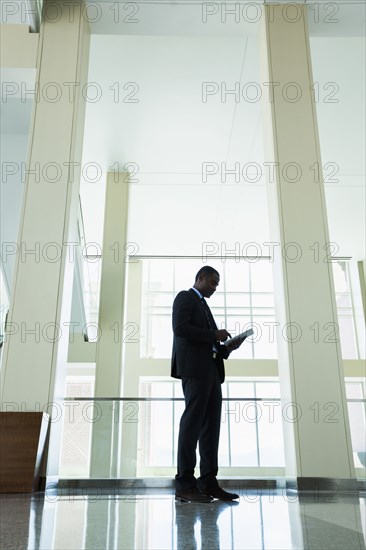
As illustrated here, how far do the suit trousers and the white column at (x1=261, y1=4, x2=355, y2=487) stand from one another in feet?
4.07

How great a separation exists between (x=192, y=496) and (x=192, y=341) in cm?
108

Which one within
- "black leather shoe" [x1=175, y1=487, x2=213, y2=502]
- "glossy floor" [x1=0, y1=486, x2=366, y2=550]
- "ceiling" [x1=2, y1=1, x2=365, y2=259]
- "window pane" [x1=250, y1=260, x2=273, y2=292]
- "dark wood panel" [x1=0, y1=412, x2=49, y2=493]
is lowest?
"glossy floor" [x1=0, y1=486, x2=366, y2=550]

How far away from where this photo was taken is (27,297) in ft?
16.4

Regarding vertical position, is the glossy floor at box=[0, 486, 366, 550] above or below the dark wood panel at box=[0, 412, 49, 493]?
below

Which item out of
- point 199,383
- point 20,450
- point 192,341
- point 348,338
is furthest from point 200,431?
point 348,338

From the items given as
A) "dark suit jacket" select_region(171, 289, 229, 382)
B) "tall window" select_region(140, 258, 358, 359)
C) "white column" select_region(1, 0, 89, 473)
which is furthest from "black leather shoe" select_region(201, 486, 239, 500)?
"tall window" select_region(140, 258, 358, 359)

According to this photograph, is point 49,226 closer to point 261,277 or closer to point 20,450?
point 20,450

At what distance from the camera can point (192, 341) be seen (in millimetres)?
3957

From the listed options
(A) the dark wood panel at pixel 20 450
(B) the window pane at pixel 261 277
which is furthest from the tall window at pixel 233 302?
(A) the dark wood panel at pixel 20 450

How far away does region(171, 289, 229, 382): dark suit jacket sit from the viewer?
153 inches

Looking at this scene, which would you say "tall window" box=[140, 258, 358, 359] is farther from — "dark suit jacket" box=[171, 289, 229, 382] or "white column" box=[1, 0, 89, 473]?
"dark suit jacket" box=[171, 289, 229, 382]

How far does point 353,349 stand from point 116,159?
11590mm

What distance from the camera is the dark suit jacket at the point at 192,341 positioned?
3877 mm

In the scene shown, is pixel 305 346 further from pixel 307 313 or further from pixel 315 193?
pixel 315 193
